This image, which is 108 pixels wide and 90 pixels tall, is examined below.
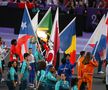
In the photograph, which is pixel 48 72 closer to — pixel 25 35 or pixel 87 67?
pixel 87 67

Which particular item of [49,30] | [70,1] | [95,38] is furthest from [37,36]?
[70,1]

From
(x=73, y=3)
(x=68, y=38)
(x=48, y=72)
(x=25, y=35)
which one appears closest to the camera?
(x=48, y=72)

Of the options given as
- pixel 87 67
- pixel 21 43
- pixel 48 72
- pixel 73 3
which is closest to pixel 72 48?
pixel 87 67

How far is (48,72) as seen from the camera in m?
13.6

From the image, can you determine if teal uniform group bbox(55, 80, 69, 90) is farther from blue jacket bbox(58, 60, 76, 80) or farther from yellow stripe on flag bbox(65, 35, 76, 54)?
yellow stripe on flag bbox(65, 35, 76, 54)

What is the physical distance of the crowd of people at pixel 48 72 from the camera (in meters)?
13.4

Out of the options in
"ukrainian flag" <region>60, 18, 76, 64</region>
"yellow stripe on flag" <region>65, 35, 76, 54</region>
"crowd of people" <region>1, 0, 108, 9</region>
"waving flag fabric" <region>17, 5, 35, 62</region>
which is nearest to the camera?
"yellow stripe on flag" <region>65, 35, 76, 54</region>

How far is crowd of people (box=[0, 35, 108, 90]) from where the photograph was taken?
44.1ft

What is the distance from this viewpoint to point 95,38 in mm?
16812

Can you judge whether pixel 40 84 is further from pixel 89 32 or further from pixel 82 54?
pixel 89 32

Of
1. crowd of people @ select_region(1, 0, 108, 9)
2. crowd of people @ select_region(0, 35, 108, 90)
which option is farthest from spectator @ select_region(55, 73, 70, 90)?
crowd of people @ select_region(1, 0, 108, 9)

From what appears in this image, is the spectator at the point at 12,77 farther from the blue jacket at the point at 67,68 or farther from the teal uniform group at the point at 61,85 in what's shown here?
the teal uniform group at the point at 61,85

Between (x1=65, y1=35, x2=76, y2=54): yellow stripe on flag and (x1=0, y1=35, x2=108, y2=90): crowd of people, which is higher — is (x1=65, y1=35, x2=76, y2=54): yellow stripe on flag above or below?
above

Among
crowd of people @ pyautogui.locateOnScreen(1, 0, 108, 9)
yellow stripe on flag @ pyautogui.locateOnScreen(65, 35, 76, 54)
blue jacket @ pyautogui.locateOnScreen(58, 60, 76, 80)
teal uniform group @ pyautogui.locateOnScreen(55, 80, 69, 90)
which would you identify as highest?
crowd of people @ pyautogui.locateOnScreen(1, 0, 108, 9)
